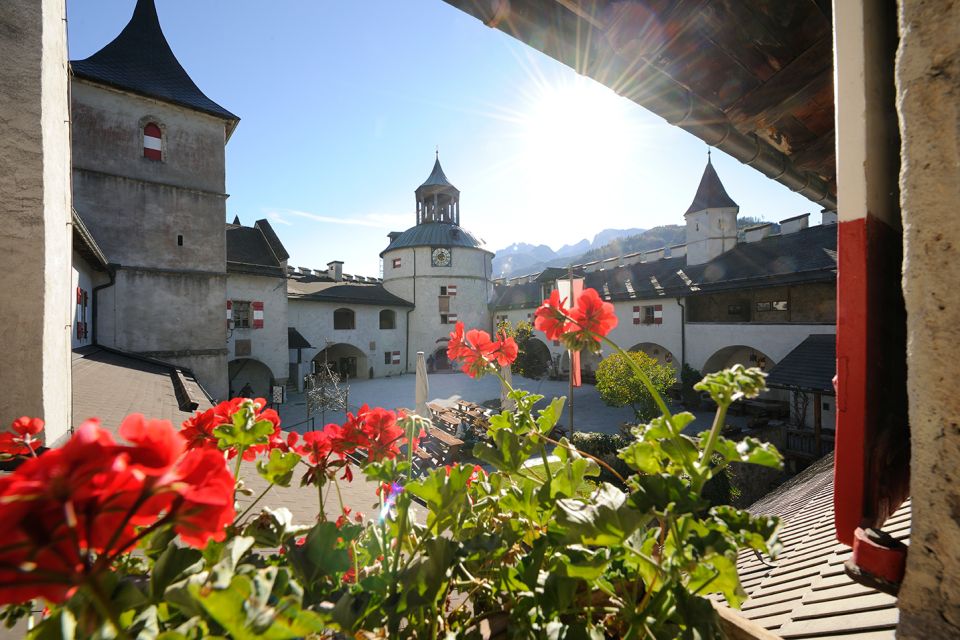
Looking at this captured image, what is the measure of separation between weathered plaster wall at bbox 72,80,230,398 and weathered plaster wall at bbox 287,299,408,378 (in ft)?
29.0

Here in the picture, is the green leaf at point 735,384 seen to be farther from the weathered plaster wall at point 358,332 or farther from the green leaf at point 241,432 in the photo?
the weathered plaster wall at point 358,332

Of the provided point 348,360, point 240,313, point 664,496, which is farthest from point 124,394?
point 348,360

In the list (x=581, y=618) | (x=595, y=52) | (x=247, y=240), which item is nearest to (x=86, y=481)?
(x=581, y=618)

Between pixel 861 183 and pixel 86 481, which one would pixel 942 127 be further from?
pixel 86 481

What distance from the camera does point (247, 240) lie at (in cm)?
1984

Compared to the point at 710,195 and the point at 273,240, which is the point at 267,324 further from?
the point at 710,195

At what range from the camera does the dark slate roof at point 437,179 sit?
3009cm

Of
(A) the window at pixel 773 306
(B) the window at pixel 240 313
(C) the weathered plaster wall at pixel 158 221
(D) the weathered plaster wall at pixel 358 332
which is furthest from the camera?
(D) the weathered plaster wall at pixel 358 332

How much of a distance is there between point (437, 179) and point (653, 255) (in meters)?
16.3

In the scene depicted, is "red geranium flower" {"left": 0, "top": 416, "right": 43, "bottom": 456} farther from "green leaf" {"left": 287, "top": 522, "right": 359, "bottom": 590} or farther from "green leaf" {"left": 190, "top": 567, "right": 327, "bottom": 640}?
"green leaf" {"left": 190, "top": 567, "right": 327, "bottom": 640}

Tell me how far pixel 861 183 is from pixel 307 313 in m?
24.0

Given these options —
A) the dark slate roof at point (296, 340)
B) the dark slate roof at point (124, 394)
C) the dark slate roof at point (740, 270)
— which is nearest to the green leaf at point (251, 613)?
the dark slate roof at point (124, 394)

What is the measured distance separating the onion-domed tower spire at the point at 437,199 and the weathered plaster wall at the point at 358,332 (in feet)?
25.6

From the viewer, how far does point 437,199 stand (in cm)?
3045
